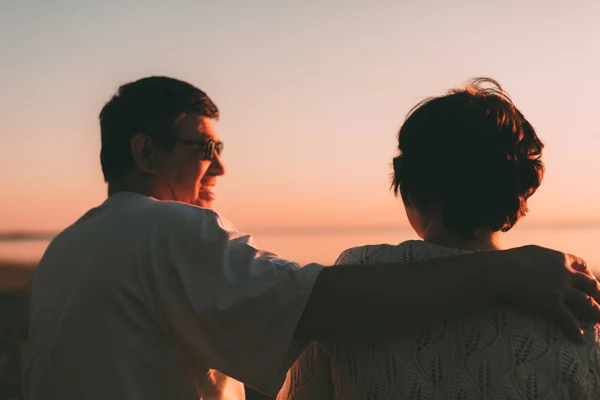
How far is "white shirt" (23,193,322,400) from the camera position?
2.29 meters

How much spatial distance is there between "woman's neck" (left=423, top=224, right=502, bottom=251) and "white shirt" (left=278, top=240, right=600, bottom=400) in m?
0.04

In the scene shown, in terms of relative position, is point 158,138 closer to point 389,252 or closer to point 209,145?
point 209,145

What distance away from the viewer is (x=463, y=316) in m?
2.37

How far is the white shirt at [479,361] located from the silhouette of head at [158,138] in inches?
30.9

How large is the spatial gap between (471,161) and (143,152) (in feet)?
3.34

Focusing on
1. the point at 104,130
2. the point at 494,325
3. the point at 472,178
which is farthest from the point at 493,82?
the point at 104,130

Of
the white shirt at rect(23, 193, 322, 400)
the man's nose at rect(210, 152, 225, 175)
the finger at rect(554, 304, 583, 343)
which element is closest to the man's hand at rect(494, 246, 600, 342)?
the finger at rect(554, 304, 583, 343)

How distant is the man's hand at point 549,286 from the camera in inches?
90.7

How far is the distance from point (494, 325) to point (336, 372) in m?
0.48

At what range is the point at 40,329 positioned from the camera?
8.34ft

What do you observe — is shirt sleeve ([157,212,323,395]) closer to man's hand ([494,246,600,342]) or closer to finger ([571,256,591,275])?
man's hand ([494,246,600,342])

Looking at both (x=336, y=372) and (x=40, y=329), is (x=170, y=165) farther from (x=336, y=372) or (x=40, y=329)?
(x=336, y=372)

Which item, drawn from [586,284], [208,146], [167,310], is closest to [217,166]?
[208,146]

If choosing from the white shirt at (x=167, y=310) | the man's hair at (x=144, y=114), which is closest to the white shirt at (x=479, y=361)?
the white shirt at (x=167, y=310)
